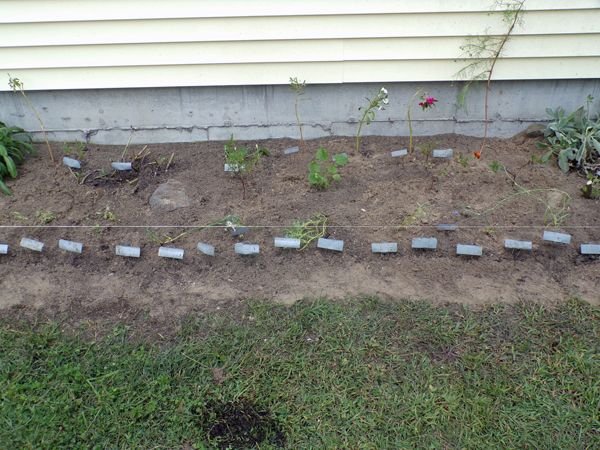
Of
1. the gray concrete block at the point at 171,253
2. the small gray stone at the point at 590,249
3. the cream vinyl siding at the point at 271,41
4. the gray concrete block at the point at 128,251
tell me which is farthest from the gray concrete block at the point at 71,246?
the small gray stone at the point at 590,249

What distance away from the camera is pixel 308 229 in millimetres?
3182

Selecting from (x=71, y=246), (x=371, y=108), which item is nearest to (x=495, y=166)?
(x=371, y=108)

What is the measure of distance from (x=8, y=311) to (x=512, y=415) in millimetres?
2567

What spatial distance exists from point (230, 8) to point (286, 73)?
60cm

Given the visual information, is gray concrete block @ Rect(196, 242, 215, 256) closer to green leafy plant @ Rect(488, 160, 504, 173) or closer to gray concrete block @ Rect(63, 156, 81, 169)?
gray concrete block @ Rect(63, 156, 81, 169)

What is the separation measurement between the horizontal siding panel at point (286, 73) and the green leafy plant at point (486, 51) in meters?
0.08

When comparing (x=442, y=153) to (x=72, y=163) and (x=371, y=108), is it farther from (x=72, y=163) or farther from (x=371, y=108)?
(x=72, y=163)

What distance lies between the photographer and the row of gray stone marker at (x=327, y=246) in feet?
9.82

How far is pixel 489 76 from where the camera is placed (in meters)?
3.84

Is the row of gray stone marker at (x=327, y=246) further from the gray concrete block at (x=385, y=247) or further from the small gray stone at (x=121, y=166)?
the small gray stone at (x=121, y=166)

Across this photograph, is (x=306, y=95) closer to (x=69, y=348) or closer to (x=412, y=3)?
(x=412, y=3)

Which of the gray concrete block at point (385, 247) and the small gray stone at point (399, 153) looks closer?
the gray concrete block at point (385, 247)

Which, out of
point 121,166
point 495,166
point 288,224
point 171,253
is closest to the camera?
point 171,253

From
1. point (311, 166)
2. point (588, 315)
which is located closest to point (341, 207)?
point (311, 166)
